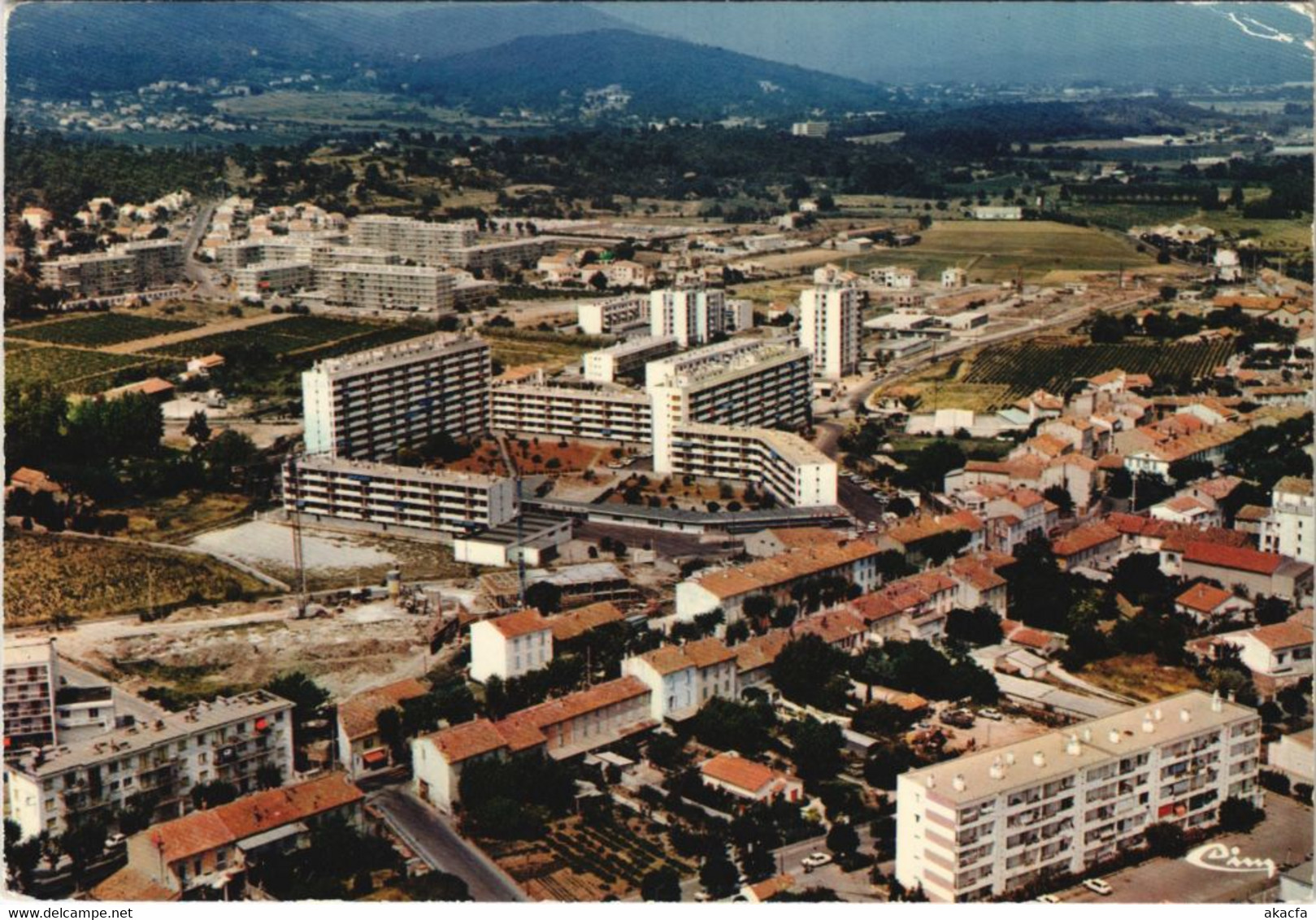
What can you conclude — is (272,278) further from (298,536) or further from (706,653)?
(706,653)

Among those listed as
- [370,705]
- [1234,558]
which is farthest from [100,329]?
[1234,558]

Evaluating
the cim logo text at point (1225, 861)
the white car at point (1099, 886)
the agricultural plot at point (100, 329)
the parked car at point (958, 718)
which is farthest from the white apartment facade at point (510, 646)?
Answer: the agricultural plot at point (100, 329)

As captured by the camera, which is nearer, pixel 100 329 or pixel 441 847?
pixel 441 847

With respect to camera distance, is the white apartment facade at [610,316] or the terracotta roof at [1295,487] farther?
the white apartment facade at [610,316]

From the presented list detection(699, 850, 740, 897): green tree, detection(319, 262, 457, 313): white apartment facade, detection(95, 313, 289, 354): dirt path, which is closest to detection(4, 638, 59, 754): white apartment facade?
detection(699, 850, 740, 897): green tree

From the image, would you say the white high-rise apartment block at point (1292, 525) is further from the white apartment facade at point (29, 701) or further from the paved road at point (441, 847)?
the white apartment facade at point (29, 701)

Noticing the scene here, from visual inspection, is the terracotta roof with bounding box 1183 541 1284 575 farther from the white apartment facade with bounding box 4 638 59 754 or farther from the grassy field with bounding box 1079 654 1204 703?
the white apartment facade with bounding box 4 638 59 754
